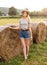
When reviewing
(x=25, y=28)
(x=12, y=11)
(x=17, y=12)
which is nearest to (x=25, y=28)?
(x=25, y=28)

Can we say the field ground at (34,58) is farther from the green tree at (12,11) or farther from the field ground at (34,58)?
the green tree at (12,11)

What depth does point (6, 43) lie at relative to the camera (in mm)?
7762

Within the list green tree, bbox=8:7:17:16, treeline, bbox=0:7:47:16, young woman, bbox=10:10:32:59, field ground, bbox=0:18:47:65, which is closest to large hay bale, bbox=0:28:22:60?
field ground, bbox=0:18:47:65

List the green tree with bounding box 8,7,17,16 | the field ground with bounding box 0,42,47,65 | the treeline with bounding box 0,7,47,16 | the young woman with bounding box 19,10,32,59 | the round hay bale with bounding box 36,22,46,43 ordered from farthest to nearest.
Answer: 1. the treeline with bounding box 0,7,47,16
2. the green tree with bounding box 8,7,17,16
3. the round hay bale with bounding box 36,22,46,43
4. the young woman with bounding box 19,10,32,59
5. the field ground with bounding box 0,42,47,65

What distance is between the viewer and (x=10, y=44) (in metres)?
7.91

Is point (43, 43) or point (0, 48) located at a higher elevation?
point (0, 48)

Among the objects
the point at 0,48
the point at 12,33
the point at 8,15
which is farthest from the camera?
the point at 8,15

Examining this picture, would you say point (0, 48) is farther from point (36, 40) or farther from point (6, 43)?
point (36, 40)

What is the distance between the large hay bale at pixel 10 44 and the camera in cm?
759

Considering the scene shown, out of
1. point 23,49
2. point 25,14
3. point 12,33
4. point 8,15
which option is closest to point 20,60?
point 23,49

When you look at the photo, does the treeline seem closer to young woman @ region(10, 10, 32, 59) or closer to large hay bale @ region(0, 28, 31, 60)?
large hay bale @ region(0, 28, 31, 60)

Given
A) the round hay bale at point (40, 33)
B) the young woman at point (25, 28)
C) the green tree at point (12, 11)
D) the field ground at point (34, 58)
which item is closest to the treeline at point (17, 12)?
the green tree at point (12, 11)

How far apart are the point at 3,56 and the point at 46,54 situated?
1897 mm

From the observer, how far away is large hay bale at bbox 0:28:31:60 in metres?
7.59
